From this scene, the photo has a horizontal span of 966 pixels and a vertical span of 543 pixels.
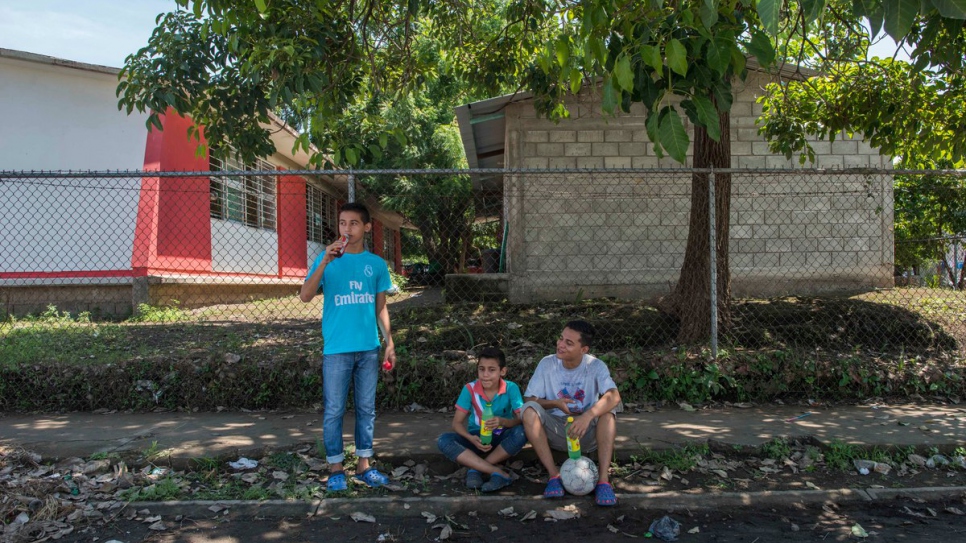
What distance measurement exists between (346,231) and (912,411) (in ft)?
15.9

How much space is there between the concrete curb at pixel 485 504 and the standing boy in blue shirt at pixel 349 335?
0.21m

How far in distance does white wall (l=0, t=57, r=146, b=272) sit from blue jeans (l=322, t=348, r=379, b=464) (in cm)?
634

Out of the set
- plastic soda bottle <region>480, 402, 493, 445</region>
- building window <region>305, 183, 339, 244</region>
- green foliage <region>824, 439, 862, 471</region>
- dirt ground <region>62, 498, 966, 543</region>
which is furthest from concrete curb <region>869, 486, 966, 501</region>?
building window <region>305, 183, 339, 244</region>

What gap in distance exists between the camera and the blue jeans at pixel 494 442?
3.88 meters

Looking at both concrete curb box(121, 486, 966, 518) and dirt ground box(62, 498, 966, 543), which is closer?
dirt ground box(62, 498, 966, 543)

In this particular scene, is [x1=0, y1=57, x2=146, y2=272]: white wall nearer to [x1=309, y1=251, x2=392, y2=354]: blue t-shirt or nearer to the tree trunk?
[x1=309, y1=251, x2=392, y2=354]: blue t-shirt

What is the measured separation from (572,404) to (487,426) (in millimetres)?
546

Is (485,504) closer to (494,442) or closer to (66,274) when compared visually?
(494,442)

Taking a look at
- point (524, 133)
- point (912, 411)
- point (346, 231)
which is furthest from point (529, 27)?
point (912, 411)

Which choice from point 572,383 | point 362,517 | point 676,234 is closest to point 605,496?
point 572,383

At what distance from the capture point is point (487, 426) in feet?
12.9

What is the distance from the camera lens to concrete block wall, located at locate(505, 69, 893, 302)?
9.02 m

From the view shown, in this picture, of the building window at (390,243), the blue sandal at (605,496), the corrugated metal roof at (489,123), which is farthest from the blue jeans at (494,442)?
the building window at (390,243)

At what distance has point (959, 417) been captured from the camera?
16.7ft
